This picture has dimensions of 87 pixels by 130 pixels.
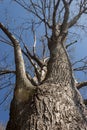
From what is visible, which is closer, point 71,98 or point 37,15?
point 71,98

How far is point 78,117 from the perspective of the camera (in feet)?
9.55

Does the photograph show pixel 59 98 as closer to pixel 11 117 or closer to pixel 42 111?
pixel 42 111

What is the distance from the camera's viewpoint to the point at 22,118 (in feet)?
9.36

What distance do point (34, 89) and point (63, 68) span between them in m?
0.90

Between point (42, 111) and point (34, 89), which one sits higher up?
point (34, 89)

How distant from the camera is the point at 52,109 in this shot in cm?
293

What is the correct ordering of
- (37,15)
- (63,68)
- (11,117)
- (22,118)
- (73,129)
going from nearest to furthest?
(73,129) → (22,118) → (11,117) → (63,68) → (37,15)

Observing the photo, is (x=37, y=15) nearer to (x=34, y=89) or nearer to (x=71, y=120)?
(x=34, y=89)

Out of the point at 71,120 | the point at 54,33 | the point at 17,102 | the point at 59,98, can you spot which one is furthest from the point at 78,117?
the point at 54,33

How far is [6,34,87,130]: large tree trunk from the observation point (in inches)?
107

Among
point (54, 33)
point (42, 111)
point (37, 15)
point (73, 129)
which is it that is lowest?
point (73, 129)

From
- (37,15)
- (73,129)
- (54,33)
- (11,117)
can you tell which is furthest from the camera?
(37,15)

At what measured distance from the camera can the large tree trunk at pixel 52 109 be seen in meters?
2.71

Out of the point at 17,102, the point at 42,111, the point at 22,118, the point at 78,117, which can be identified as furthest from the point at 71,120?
the point at 17,102
